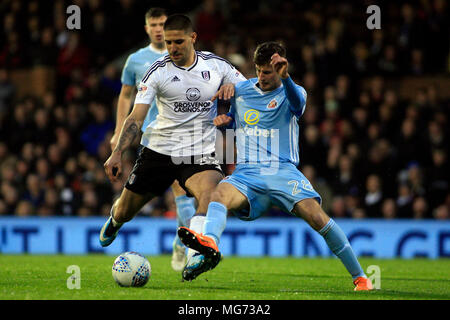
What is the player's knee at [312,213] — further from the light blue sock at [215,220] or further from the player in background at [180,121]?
the player in background at [180,121]

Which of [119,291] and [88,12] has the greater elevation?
[88,12]

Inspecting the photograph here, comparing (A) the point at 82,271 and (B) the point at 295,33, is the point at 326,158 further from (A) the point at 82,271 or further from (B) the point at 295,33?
(A) the point at 82,271

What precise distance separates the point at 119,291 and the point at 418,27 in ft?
30.9

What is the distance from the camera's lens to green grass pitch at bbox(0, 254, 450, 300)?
597 centimetres

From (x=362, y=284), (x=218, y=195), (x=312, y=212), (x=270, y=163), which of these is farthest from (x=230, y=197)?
(x=362, y=284)

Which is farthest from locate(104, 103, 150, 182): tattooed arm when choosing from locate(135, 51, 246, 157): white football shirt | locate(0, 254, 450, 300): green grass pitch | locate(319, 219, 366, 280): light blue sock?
locate(319, 219, 366, 280): light blue sock

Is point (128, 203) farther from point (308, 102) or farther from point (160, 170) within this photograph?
point (308, 102)

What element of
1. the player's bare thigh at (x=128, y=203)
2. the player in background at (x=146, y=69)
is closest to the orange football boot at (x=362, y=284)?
the player's bare thigh at (x=128, y=203)

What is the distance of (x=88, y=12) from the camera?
1605cm

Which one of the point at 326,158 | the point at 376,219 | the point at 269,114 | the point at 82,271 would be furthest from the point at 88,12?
the point at 269,114

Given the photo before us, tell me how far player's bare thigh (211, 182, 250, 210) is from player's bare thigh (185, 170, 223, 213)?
0.79 ft

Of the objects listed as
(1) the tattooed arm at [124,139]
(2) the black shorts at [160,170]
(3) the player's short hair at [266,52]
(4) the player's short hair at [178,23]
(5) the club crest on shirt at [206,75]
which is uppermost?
(4) the player's short hair at [178,23]

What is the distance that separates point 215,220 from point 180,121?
4.55 ft

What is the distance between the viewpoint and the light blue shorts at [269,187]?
657 centimetres
